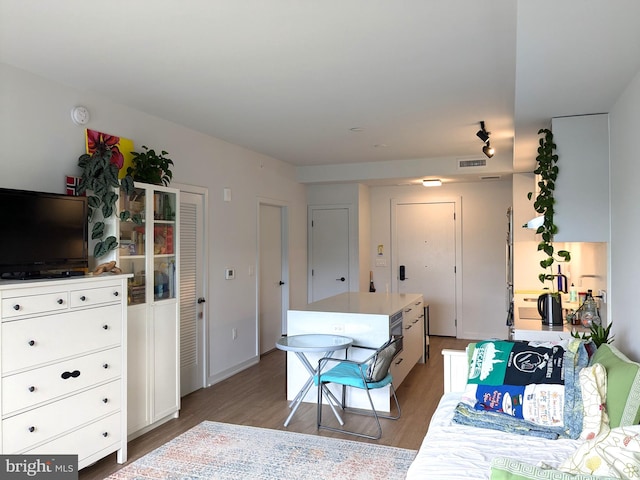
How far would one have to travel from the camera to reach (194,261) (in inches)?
188

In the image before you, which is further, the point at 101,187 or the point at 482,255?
the point at 482,255

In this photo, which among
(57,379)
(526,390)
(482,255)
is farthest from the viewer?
(482,255)

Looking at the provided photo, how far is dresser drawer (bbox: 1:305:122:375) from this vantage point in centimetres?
251

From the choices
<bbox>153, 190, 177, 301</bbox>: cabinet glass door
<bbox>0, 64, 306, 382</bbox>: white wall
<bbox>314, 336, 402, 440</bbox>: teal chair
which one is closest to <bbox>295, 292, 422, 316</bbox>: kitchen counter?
<bbox>314, 336, 402, 440</bbox>: teal chair

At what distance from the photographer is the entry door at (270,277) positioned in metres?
6.27

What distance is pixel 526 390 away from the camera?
100 inches

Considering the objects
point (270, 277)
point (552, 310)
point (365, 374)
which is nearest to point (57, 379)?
point (365, 374)

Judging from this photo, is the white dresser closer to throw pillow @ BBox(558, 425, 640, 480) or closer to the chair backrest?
the chair backrest

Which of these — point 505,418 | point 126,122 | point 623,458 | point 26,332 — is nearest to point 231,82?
point 126,122

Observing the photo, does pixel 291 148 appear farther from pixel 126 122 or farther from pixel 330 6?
pixel 330 6

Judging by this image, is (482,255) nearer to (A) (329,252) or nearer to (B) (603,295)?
(A) (329,252)

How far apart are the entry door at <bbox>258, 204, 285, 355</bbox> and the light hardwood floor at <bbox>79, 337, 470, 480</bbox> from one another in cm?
83

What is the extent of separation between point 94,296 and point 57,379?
0.52 metres

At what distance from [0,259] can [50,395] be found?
80 centimetres
